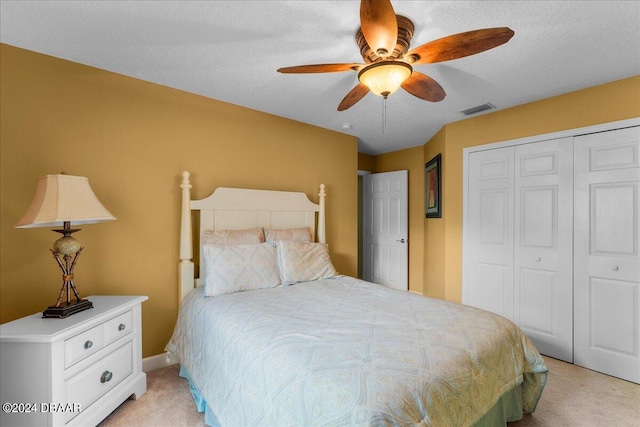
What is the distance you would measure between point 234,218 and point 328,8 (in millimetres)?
1913

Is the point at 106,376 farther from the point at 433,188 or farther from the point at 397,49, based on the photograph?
the point at 433,188

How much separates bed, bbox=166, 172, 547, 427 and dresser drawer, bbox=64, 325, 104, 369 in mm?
537

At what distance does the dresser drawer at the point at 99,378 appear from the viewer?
1.58 m

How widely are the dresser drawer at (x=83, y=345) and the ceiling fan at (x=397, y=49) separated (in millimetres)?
1848

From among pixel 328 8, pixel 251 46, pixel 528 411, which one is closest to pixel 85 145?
pixel 251 46

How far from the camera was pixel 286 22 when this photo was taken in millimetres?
1673

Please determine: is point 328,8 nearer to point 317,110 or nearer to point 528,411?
point 317,110

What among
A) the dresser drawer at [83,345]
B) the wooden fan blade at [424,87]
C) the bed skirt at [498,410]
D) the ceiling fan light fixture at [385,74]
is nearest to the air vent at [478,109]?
the wooden fan blade at [424,87]

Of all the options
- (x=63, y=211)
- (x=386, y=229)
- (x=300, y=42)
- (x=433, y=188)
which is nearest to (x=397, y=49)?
(x=300, y=42)

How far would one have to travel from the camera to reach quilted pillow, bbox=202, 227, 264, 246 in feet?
8.36

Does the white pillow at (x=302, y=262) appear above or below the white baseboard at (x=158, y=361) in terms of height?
above

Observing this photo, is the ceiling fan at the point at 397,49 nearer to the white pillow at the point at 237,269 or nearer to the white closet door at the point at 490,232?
the white pillow at the point at 237,269

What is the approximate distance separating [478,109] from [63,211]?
349 centimetres

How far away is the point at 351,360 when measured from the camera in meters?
1.21
